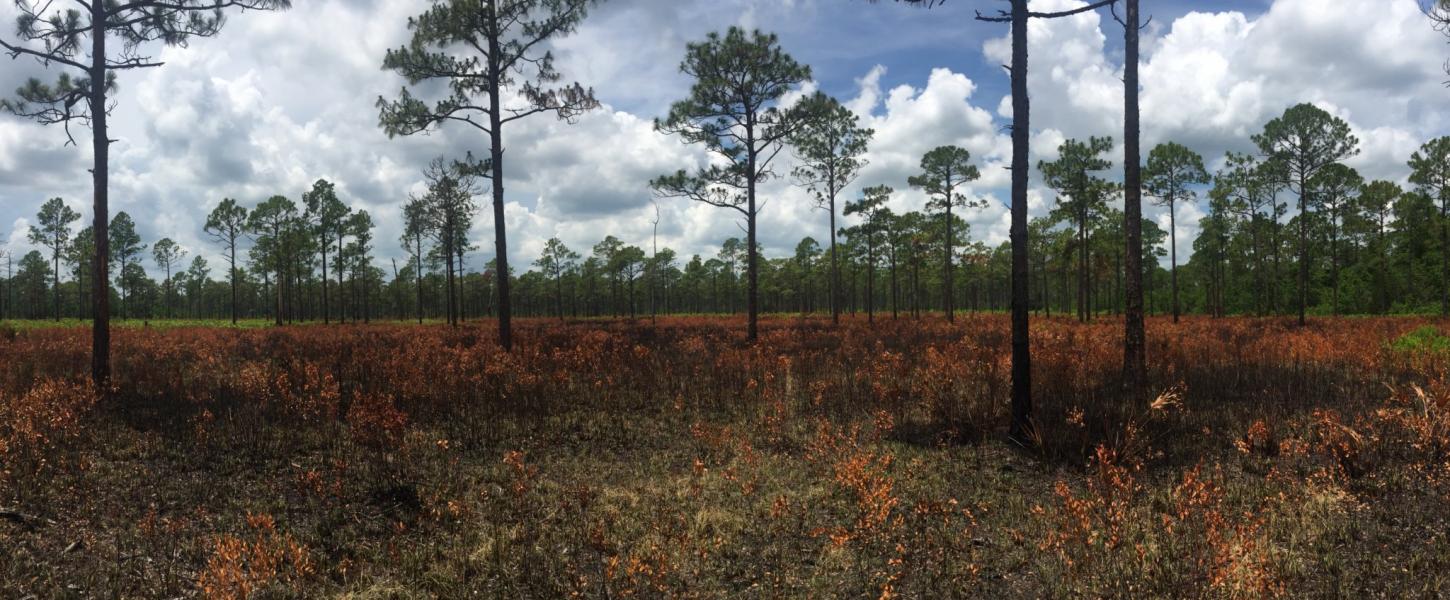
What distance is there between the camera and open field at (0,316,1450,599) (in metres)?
3.66

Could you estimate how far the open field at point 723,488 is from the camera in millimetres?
3660

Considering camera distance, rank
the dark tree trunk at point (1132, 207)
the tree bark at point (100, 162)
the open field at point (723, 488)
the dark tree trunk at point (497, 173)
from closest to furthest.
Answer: the open field at point (723, 488) < the dark tree trunk at point (1132, 207) < the tree bark at point (100, 162) < the dark tree trunk at point (497, 173)

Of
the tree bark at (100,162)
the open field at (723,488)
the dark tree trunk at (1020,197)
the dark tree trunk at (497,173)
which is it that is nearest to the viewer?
the open field at (723,488)

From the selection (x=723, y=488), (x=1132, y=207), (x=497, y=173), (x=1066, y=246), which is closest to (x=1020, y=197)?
(x=1132, y=207)

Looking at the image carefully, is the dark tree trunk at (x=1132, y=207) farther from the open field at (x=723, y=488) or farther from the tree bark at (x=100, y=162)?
the tree bark at (x=100, y=162)

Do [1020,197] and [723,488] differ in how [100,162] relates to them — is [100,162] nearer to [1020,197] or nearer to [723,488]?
[723,488]

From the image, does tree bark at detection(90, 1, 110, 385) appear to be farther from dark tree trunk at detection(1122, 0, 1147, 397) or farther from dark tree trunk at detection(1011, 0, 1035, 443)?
dark tree trunk at detection(1122, 0, 1147, 397)

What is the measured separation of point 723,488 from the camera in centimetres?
549

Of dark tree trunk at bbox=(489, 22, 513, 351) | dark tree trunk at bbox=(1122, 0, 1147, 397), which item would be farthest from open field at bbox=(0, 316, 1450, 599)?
dark tree trunk at bbox=(489, 22, 513, 351)

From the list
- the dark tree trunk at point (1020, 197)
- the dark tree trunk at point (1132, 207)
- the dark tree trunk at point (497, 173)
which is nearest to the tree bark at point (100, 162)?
the dark tree trunk at point (497, 173)

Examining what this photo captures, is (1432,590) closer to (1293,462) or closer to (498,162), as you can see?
(1293,462)

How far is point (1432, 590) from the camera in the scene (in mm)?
3213

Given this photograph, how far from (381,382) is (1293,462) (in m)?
11.6

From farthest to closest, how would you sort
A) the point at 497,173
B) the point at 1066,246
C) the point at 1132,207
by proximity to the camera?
the point at 1066,246 < the point at 497,173 < the point at 1132,207
